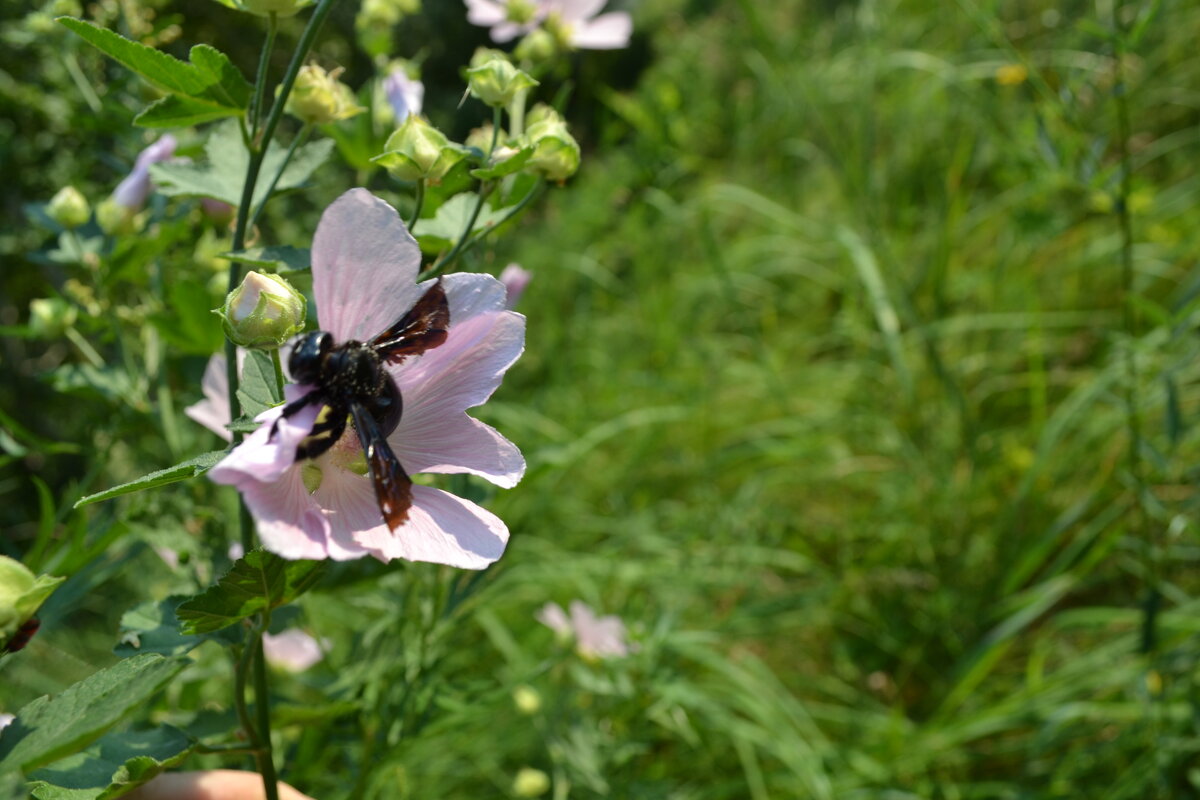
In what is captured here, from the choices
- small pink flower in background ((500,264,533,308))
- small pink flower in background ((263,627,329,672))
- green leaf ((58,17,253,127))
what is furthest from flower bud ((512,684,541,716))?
green leaf ((58,17,253,127))

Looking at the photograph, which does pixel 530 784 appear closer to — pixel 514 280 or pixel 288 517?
pixel 514 280

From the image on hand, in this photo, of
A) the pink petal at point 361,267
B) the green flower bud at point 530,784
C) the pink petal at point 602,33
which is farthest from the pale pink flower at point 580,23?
the green flower bud at point 530,784

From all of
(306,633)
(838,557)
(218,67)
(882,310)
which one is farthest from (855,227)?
(218,67)

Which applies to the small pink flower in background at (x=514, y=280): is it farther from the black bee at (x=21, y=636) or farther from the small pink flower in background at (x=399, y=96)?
the black bee at (x=21, y=636)

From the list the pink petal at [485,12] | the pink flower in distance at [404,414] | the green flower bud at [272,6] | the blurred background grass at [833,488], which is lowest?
the blurred background grass at [833,488]

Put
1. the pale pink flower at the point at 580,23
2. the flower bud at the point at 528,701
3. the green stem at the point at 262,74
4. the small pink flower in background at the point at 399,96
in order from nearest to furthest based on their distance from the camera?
the green stem at the point at 262,74, the small pink flower in background at the point at 399,96, the pale pink flower at the point at 580,23, the flower bud at the point at 528,701

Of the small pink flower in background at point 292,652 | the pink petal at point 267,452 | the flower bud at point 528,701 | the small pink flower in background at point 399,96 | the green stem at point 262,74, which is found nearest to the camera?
the pink petal at point 267,452

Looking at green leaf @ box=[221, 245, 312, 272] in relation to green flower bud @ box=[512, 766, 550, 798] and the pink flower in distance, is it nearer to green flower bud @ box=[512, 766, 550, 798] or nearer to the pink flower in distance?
the pink flower in distance

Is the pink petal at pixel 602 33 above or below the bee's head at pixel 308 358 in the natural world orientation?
below

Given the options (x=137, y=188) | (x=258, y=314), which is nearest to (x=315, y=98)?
(x=258, y=314)
